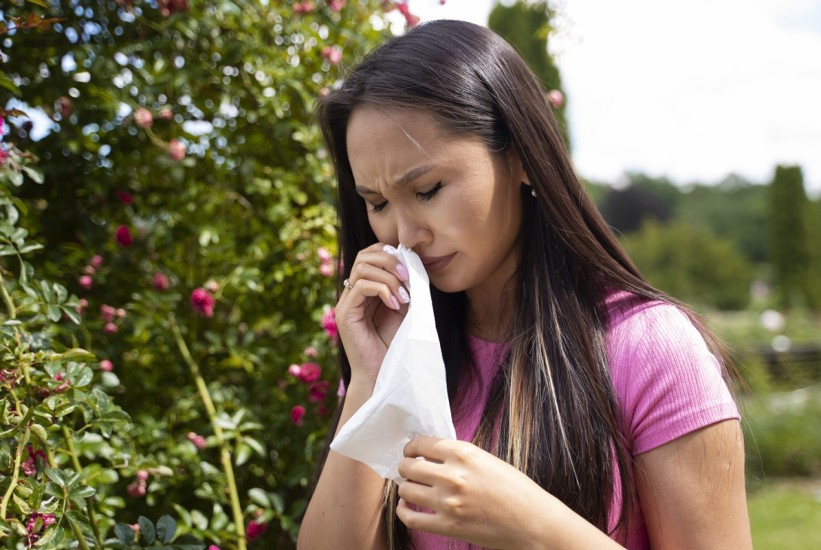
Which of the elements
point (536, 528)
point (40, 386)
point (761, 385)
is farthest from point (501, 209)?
point (761, 385)

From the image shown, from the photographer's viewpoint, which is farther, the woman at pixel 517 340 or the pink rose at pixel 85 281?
the pink rose at pixel 85 281

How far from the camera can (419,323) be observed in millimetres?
1401

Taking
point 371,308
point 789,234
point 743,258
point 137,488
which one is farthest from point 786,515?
point 743,258

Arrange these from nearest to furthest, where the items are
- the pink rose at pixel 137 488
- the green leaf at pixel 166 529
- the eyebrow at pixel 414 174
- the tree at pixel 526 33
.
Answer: the eyebrow at pixel 414 174
the green leaf at pixel 166 529
the pink rose at pixel 137 488
the tree at pixel 526 33

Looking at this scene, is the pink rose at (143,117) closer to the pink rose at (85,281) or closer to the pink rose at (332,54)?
the pink rose at (85,281)

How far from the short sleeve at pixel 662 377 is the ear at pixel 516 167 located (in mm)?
320

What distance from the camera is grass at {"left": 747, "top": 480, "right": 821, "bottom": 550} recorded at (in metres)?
4.87

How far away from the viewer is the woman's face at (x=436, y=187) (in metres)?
1.41

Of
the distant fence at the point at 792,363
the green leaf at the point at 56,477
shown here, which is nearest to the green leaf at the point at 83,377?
the green leaf at the point at 56,477

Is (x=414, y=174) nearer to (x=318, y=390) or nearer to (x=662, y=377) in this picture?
(x=662, y=377)

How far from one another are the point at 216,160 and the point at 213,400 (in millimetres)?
678

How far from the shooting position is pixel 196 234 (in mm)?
2111

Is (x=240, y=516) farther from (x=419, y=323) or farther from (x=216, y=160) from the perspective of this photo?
(x=216, y=160)

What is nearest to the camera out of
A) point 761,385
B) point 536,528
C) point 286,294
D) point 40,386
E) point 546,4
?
point 536,528
